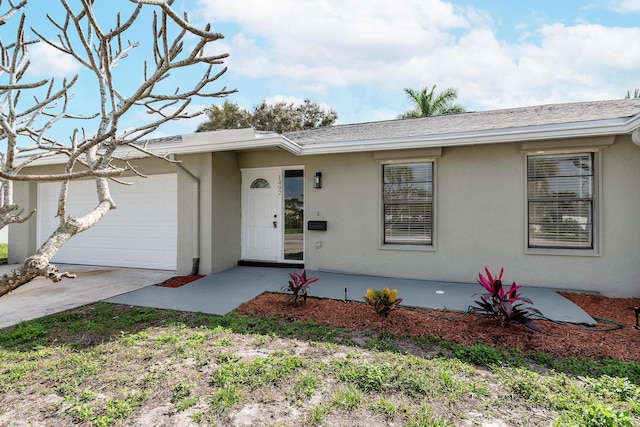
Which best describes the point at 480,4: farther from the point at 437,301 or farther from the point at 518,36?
the point at 437,301

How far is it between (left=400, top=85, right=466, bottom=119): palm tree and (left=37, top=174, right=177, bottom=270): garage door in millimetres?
16128

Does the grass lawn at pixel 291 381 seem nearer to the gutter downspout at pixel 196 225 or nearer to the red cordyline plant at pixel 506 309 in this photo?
the red cordyline plant at pixel 506 309

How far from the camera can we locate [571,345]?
10.6 ft

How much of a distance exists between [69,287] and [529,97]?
49.4 ft

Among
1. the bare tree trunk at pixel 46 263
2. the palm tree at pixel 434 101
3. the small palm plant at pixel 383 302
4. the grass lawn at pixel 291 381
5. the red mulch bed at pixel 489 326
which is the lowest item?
the grass lawn at pixel 291 381

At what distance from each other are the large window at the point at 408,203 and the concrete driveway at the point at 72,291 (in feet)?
15.6

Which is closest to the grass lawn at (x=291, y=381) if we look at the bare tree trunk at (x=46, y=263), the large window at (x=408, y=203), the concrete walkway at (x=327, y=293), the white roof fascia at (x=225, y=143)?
the bare tree trunk at (x=46, y=263)

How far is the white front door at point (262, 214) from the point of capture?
714 cm

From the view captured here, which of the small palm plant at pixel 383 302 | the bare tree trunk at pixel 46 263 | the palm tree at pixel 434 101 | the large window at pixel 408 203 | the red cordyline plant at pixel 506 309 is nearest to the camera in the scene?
the bare tree trunk at pixel 46 263

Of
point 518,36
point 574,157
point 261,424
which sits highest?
point 518,36

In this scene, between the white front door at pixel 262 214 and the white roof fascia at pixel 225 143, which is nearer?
the white roof fascia at pixel 225 143

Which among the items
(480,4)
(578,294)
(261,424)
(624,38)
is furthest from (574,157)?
(261,424)

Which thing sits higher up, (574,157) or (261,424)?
(574,157)

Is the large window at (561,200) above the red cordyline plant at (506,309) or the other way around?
above
